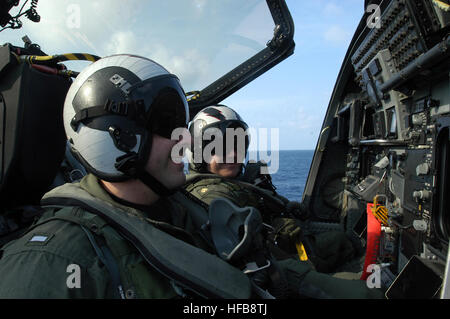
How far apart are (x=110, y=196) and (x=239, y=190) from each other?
5.12 feet

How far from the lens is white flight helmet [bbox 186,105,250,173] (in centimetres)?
296

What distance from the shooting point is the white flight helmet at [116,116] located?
1.19 m

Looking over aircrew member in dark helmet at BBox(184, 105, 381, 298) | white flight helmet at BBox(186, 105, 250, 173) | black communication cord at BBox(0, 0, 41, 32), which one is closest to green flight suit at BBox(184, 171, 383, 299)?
aircrew member in dark helmet at BBox(184, 105, 381, 298)

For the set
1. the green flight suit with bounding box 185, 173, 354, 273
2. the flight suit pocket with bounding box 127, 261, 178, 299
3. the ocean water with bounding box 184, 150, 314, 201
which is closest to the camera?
Result: the flight suit pocket with bounding box 127, 261, 178, 299

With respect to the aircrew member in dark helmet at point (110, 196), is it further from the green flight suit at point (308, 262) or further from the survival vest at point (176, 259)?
the green flight suit at point (308, 262)

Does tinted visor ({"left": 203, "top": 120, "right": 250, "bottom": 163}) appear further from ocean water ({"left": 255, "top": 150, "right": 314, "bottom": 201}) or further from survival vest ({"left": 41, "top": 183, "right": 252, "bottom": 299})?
survival vest ({"left": 41, "top": 183, "right": 252, "bottom": 299})

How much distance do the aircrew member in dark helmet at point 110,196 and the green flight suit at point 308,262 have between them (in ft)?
1.50

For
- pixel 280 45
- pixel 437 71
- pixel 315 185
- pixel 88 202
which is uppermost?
pixel 280 45

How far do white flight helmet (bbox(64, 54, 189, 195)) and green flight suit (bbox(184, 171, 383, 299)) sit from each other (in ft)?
2.38

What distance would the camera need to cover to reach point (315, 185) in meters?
4.90

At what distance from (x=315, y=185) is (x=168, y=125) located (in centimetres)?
404
